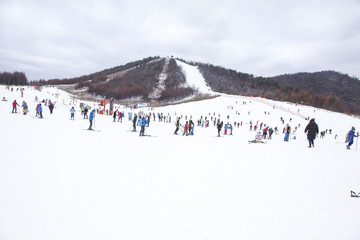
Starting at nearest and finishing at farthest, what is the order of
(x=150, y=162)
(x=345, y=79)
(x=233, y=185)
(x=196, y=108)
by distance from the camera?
(x=233, y=185), (x=150, y=162), (x=196, y=108), (x=345, y=79)

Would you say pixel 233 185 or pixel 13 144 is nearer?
pixel 233 185

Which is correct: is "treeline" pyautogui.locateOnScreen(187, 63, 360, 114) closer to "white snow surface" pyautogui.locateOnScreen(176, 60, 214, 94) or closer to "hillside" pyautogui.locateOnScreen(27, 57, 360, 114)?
"hillside" pyautogui.locateOnScreen(27, 57, 360, 114)

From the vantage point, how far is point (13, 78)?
120062mm

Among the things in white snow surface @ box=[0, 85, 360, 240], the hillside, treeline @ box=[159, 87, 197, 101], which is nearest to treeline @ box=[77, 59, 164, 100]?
the hillside

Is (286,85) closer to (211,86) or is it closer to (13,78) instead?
(211,86)

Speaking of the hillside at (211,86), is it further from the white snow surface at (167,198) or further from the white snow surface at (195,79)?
the white snow surface at (167,198)

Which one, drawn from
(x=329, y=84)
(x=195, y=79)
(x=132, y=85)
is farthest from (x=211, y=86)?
(x=329, y=84)

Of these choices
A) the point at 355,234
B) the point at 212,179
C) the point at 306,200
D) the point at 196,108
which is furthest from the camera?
the point at 196,108

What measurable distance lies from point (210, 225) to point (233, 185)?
1.95 metres

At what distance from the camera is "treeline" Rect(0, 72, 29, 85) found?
382 ft

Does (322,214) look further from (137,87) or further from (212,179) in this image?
(137,87)

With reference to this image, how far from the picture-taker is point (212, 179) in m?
5.52

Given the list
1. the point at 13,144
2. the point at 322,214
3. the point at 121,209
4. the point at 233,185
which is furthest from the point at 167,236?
the point at 13,144

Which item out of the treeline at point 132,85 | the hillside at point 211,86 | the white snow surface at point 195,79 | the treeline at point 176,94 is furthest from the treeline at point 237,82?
the treeline at point 132,85
